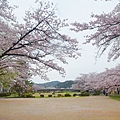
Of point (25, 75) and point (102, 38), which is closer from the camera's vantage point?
point (102, 38)

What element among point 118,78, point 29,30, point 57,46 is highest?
point 29,30

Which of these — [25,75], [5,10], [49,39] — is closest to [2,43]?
[5,10]

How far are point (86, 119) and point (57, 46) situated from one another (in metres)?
3.00

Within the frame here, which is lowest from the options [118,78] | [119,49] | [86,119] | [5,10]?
[86,119]

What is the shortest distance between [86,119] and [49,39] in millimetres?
3201

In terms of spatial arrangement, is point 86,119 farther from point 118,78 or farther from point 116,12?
point 116,12

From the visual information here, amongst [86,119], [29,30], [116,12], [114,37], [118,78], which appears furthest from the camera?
[86,119]

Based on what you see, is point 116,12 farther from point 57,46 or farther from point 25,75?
point 25,75

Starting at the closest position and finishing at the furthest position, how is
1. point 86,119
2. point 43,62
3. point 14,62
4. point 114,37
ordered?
point 114,37, point 43,62, point 14,62, point 86,119

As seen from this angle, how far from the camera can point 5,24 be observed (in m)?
4.63

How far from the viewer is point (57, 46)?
4.70 m

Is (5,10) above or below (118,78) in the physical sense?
above

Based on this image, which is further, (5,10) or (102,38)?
(5,10)

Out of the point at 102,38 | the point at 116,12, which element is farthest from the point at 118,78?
the point at 116,12
